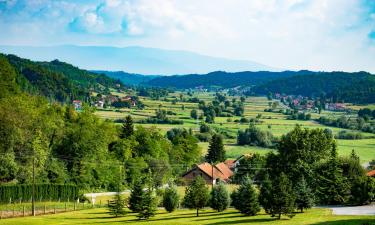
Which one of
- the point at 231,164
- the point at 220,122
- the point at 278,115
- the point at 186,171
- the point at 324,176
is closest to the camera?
the point at 324,176

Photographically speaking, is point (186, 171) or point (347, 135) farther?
point (347, 135)

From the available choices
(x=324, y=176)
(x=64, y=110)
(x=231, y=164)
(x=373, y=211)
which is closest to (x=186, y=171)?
(x=231, y=164)

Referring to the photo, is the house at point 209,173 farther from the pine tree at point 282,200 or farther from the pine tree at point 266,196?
the pine tree at point 282,200

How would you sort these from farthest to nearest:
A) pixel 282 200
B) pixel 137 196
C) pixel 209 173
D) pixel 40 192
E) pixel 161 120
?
pixel 161 120, pixel 209 173, pixel 40 192, pixel 137 196, pixel 282 200

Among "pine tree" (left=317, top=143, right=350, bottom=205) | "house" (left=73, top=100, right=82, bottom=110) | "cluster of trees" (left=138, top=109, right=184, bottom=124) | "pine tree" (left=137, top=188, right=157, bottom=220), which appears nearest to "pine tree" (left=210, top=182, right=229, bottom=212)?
"pine tree" (left=137, top=188, right=157, bottom=220)

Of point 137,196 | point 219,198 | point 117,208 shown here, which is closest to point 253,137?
point 219,198

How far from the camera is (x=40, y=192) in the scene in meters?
72.9

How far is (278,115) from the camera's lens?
193125mm

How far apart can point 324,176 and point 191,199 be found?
53.1 feet

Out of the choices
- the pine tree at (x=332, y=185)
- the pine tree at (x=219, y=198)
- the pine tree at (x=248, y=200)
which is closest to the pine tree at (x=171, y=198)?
the pine tree at (x=219, y=198)

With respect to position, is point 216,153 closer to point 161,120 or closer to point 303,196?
point 161,120

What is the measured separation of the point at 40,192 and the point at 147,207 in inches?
1117

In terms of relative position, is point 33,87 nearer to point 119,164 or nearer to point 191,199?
point 119,164

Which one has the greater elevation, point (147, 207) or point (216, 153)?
point (147, 207)
